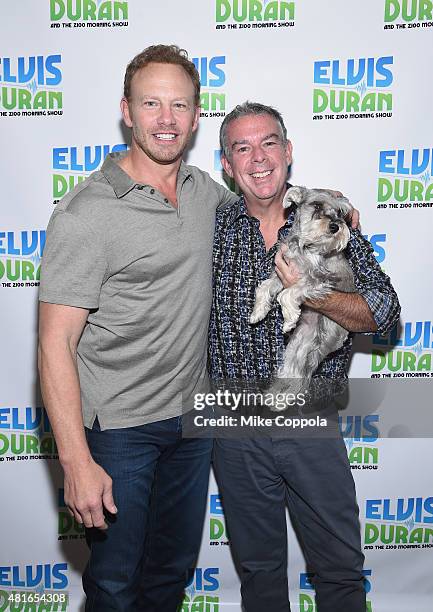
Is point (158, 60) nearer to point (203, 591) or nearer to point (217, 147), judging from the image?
point (217, 147)

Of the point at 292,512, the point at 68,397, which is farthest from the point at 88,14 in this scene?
the point at 292,512

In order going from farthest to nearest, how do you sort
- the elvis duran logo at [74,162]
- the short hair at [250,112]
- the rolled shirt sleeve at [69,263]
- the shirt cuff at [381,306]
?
the elvis duran logo at [74,162] < the short hair at [250,112] < the shirt cuff at [381,306] < the rolled shirt sleeve at [69,263]

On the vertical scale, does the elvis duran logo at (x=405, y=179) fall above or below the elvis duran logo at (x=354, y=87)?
below

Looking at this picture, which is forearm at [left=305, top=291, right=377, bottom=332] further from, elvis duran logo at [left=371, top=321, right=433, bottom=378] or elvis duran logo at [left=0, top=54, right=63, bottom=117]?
elvis duran logo at [left=0, top=54, right=63, bottom=117]

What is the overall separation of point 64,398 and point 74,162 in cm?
159

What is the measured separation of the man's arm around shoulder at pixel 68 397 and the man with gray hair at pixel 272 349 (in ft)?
2.23

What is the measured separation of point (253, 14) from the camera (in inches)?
116

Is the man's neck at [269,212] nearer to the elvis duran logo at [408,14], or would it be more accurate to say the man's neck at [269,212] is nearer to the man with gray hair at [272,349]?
the man with gray hair at [272,349]

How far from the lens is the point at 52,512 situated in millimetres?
3299

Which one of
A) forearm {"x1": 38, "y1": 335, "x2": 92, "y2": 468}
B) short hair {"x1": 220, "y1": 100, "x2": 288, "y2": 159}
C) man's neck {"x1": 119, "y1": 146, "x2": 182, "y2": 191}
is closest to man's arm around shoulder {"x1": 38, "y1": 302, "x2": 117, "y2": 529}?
forearm {"x1": 38, "y1": 335, "x2": 92, "y2": 468}

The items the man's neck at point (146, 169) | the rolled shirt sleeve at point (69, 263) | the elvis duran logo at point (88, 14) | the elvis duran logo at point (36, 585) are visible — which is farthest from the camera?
the elvis duran logo at point (36, 585)

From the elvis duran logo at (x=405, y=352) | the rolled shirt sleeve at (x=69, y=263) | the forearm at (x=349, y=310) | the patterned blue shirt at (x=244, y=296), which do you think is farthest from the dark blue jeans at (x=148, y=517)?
the elvis duran logo at (x=405, y=352)

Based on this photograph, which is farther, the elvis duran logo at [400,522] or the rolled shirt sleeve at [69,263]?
the elvis duran logo at [400,522]

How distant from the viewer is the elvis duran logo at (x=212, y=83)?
2973 mm
